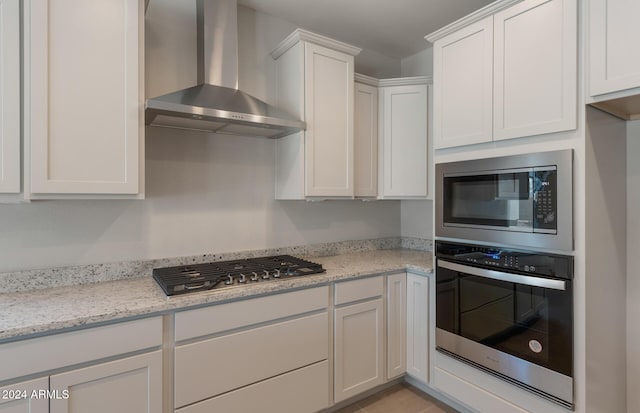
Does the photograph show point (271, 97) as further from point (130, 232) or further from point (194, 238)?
point (130, 232)

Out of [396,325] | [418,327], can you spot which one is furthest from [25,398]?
[418,327]

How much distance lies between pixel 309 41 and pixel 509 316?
205 centimetres

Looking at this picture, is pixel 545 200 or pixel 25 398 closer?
pixel 25 398

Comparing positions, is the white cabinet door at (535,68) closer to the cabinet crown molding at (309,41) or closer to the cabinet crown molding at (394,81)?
the cabinet crown molding at (394,81)

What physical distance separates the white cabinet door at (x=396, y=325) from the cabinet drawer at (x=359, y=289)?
0.10 metres

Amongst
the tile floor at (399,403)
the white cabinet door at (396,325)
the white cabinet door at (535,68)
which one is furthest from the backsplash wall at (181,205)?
the white cabinet door at (535,68)

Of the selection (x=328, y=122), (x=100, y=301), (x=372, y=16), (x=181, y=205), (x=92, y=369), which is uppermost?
(x=372, y=16)

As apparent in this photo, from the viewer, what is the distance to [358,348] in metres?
2.12

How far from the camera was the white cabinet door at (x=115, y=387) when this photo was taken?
1.27 metres

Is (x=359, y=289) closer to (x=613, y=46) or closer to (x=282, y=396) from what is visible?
(x=282, y=396)

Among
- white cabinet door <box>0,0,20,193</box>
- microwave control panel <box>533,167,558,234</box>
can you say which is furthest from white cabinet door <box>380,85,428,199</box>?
white cabinet door <box>0,0,20,193</box>

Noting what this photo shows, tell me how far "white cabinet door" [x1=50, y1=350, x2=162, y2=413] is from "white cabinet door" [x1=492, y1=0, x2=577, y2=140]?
208 cm

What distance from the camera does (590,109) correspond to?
1.49 meters

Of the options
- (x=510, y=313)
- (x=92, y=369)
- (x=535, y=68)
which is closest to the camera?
(x=92, y=369)
